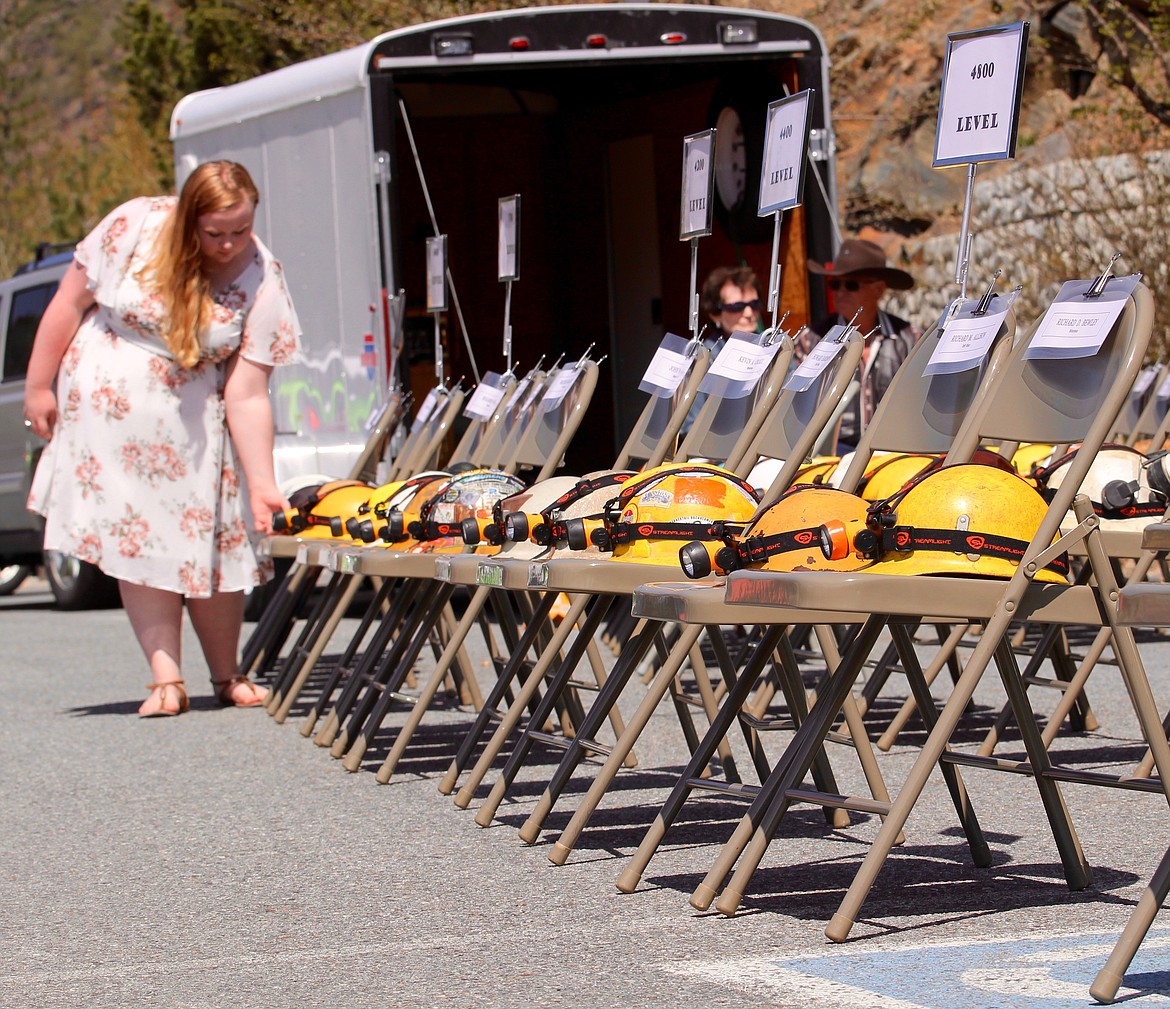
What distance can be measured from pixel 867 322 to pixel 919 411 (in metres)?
4.10

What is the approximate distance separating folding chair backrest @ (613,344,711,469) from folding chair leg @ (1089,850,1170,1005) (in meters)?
2.36

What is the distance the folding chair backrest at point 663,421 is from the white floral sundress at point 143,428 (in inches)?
81.3

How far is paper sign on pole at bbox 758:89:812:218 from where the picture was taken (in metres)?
5.80

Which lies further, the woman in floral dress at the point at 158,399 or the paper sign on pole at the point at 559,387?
the woman in floral dress at the point at 158,399

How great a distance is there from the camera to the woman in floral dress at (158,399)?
7.37m

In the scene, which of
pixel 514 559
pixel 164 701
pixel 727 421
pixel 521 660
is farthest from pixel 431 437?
pixel 514 559

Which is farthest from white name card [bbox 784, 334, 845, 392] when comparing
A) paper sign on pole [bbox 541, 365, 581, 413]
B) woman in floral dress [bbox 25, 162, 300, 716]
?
woman in floral dress [bbox 25, 162, 300, 716]

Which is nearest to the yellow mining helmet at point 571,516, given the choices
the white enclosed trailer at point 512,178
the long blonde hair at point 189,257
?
the long blonde hair at point 189,257

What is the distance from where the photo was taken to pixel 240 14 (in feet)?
86.6

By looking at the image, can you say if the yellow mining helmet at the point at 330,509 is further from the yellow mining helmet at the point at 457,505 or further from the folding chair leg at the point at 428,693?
the folding chair leg at the point at 428,693

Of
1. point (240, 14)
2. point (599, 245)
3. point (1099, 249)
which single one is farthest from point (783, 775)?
point (240, 14)

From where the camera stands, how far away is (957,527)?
3.84 meters

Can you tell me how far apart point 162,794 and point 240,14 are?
71.8ft

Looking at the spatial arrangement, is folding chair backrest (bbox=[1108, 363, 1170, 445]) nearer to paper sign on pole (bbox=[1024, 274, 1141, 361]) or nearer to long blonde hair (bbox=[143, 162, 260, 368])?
long blonde hair (bbox=[143, 162, 260, 368])
